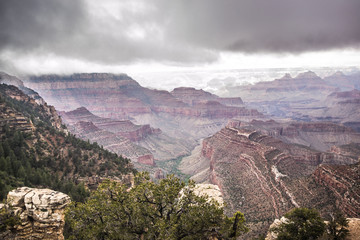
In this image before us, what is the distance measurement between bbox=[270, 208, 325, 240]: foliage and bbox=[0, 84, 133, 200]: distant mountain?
109ft

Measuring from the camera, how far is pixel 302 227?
25.1m

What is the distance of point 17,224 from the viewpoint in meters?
19.7

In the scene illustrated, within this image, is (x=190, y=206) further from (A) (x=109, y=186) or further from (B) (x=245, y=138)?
(B) (x=245, y=138)

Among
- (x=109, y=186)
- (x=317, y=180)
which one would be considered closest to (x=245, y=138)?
(x=317, y=180)

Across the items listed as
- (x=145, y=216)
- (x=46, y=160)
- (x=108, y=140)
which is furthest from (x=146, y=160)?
(x=145, y=216)

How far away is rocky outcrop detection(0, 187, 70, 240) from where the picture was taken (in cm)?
2000

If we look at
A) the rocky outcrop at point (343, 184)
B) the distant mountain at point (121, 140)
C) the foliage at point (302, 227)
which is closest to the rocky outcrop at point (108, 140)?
the distant mountain at point (121, 140)

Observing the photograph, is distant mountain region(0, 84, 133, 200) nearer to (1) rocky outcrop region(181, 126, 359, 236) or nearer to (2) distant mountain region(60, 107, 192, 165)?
(1) rocky outcrop region(181, 126, 359, 236)

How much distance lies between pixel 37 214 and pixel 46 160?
32.4 metres

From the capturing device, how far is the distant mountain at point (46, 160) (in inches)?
1590

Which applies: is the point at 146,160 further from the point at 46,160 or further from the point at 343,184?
the point at 343,184

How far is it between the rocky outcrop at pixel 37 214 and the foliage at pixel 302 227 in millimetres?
23723

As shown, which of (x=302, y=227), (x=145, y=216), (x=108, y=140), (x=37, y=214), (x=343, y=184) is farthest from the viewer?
(x=108, y=140)

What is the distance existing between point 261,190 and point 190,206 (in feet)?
163
